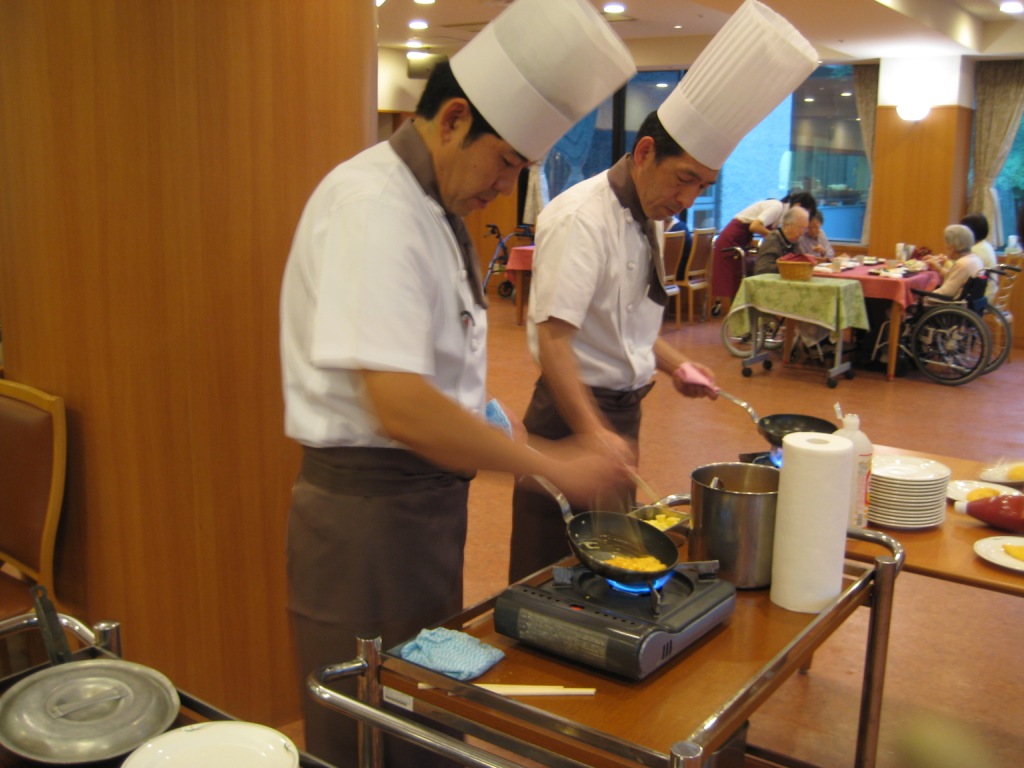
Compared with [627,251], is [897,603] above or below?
below

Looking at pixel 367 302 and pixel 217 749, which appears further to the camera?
pixel 367 302

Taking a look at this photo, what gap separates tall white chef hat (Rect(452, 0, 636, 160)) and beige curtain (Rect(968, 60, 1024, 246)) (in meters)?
8.78

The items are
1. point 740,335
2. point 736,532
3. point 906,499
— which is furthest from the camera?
point 740,335

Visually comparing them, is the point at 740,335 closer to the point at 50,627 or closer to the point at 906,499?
the point at 906,499

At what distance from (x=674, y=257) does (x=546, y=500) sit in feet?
21.5

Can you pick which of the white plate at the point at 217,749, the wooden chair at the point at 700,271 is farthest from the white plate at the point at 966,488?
the wooden chair at the point at 700,271

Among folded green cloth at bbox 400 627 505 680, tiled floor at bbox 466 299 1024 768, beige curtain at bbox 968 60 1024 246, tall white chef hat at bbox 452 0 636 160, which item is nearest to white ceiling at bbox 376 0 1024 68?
beige curtain at bbox 968 60 1024 246

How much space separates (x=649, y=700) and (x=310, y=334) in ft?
2.05

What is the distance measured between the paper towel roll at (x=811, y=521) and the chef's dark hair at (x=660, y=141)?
77 centimetres

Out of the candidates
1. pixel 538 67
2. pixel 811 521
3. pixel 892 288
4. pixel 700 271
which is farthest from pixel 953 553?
pixel 700 271

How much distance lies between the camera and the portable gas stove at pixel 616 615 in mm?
1171

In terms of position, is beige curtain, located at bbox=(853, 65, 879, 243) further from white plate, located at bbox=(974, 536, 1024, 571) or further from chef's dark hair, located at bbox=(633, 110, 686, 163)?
white plate, located at bbox=(974, 536, 1024, 571)

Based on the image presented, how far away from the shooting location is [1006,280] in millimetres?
7945

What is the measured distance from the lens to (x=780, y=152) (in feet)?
33.4
